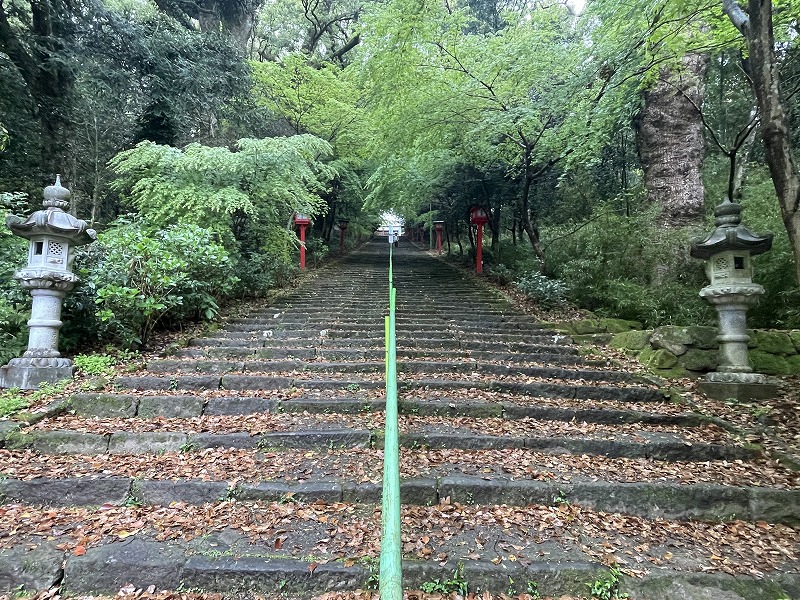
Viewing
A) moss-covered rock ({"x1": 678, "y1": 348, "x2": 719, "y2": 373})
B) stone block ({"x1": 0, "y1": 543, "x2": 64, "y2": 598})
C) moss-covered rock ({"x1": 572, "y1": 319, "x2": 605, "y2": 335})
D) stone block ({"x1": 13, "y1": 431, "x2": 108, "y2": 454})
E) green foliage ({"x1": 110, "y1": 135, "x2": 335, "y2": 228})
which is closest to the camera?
stone block ({"x1": 0, "y1": 543, "x2": 64, "y2": 598})

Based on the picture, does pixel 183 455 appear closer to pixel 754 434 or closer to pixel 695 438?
pixel 695 438

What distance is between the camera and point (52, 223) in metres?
4.07

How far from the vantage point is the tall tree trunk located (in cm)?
293

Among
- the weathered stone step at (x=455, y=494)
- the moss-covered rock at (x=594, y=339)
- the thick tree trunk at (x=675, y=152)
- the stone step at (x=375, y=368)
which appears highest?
the thick tree trunk at (x=675, y=152)

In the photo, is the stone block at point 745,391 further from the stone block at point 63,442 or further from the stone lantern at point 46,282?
the stone lantern at point 46,282

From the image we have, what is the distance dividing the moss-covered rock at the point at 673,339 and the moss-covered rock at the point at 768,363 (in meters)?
0.59

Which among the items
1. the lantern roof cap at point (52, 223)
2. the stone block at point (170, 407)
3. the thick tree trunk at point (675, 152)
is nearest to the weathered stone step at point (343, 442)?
the stone block at point (170, 407)

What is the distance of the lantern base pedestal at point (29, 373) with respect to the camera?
399cm

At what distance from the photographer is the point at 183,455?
3.11m

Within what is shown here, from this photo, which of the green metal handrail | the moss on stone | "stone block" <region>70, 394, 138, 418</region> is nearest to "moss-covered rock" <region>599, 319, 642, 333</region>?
the moss on stone

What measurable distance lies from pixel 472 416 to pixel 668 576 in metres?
1.88

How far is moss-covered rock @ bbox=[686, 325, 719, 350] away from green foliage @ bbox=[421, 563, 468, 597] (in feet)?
13.0

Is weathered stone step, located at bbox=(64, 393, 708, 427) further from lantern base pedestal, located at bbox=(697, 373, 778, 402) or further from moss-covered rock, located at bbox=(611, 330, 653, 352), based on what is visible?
moss-covered rock, located at bbox=(611, 330, 653, 352)

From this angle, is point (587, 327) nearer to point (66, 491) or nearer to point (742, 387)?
point (742, 387)
